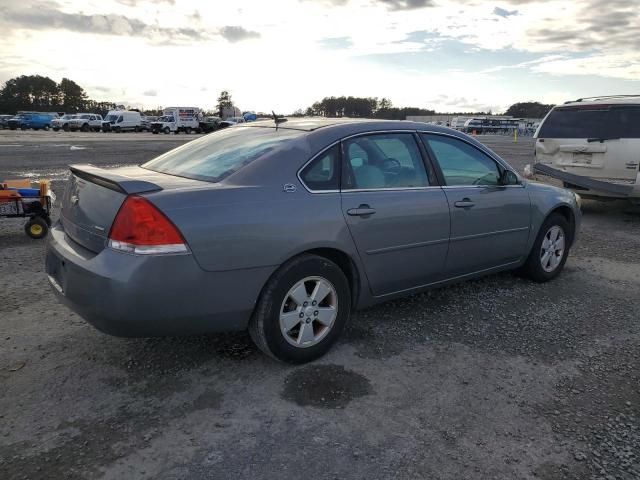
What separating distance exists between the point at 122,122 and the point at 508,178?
5129 centimetres

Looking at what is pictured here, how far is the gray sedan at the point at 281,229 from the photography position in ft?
9.10

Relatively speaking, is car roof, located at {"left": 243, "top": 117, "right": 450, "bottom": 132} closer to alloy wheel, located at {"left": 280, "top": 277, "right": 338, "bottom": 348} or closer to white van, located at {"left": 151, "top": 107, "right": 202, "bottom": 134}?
alloy wheel, located at {"left": 280, "top": 277, "right": 338, "bottom": 348}

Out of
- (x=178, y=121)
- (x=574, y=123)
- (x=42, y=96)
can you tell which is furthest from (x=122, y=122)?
(x=42, y=96)

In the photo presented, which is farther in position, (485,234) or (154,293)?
(485,234)

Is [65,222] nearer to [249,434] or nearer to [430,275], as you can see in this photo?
[249,434]

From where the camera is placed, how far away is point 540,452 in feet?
8.39

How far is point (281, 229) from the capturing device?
120 inches

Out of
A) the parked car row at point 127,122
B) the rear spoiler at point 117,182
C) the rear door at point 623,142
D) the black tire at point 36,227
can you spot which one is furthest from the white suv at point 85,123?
the rear spoiler at point 117,182

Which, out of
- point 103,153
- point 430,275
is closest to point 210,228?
point 430,275

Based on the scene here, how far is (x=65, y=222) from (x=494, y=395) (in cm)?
292

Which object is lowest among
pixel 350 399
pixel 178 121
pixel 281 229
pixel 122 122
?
pixel 350 399

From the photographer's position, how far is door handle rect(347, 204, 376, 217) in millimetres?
3410

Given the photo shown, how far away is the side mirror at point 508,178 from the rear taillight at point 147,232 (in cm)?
294

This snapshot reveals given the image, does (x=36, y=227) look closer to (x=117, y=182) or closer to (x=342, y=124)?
(x=117, y=182)
